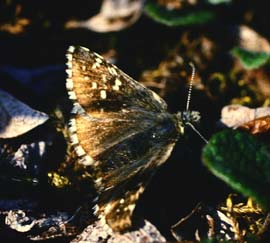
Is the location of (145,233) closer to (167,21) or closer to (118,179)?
(118,179)

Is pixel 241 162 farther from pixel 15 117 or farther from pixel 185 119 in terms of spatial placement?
pixel 15 117

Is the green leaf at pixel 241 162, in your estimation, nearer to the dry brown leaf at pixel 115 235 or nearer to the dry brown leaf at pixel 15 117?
the dry brown leaf at pixel 115 235

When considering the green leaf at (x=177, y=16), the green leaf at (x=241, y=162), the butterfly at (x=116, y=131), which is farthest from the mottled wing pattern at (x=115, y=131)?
the green leaf at (x=177, y=16)

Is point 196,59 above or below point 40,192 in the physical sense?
above

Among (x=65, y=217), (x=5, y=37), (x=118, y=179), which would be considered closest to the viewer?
(x=118, y=179)

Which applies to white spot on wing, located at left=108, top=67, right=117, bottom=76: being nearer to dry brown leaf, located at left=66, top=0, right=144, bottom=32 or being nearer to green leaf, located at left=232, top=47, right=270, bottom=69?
green leaf, located at left=232, top=47, right=270, bottom=69

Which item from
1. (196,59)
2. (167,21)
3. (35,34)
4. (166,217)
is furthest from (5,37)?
(166,217)

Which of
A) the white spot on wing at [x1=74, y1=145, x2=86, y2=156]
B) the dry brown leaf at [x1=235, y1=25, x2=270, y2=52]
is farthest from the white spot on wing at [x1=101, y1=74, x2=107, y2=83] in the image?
the dry brown leaf at [x1=235, y1=25, x2=270, y2=52]
